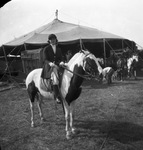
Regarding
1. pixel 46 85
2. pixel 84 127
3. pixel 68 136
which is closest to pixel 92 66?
pixel 46 85

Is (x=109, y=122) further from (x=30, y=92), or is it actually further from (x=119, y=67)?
(x=119, y=67)

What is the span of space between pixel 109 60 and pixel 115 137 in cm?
1127

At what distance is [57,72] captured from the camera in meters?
4.42

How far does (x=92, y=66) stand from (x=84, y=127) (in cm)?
212

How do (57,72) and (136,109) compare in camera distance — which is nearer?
(57,72)

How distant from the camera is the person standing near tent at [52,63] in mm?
4375

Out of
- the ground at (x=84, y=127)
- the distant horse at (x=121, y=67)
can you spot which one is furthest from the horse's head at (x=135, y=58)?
the ground at (x=84, y=127)

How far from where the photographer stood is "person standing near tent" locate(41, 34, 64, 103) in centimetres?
438

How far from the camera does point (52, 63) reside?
14.1ft

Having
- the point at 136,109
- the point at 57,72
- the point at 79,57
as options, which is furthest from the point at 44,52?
the point at 136,109

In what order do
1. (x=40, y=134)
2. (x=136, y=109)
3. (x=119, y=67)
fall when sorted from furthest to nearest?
(x=119, y=67), (x=136, y=109), (x=40, y=134)

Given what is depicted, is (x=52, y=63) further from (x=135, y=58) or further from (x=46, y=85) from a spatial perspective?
(x=135, y=58)

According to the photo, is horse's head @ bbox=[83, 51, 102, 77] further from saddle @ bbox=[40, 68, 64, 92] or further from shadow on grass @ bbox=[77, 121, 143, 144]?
shadow on grass @ bbox=[77, 121, 143, 144]

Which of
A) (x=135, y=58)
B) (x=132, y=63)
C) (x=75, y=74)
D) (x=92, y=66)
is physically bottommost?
(x=132, y=63)
